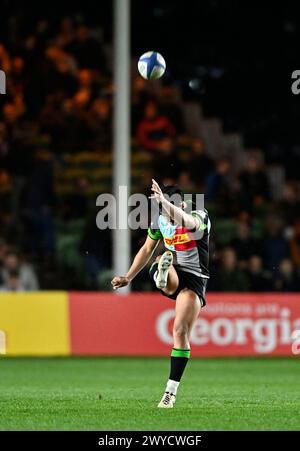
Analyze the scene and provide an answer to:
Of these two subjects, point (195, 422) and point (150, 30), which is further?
point (150, 30)

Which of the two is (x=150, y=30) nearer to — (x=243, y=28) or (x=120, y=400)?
(x=243, y=28)

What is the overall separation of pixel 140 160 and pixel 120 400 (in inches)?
507

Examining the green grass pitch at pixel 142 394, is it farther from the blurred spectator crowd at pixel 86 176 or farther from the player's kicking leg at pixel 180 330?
the blurred spectator crowd at pixel 86 176

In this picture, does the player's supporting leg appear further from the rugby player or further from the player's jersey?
the player's jersey

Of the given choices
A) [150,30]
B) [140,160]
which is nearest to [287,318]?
[140,160]

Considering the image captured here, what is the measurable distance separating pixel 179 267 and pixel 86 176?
13024mm

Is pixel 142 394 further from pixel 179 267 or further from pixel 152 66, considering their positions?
pixel 152 66

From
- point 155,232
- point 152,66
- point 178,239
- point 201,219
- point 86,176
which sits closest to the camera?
point 201,219

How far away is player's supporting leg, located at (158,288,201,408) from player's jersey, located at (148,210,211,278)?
32 cm

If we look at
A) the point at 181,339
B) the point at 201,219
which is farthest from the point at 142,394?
the point at 201,219

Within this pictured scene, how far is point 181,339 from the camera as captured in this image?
11.1 meters

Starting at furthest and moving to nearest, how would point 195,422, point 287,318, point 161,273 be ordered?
point 287,318, point 161,273, point 195,422

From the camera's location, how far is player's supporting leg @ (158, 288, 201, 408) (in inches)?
435
